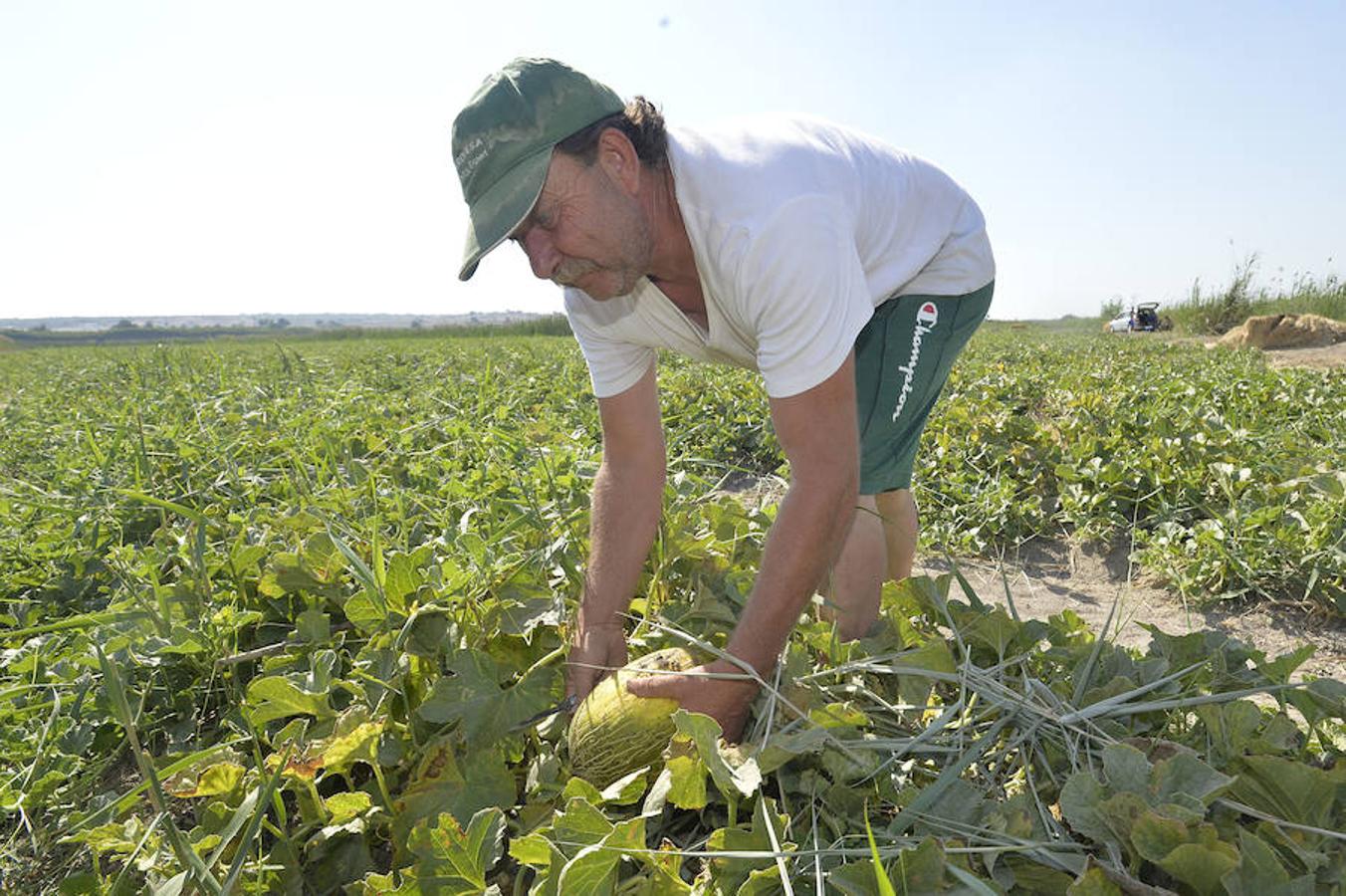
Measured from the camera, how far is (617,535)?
1873 mm

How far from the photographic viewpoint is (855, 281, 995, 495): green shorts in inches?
84.4

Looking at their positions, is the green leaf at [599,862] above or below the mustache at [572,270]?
below

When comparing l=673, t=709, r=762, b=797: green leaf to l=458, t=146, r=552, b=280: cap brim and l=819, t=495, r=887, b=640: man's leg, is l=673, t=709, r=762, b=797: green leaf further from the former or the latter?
l=458, t=146, r=552, b=280: cap brim

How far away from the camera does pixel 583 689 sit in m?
1.62

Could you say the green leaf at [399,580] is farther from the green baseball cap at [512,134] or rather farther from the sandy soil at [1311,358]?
the sandy soil at [1311,358]

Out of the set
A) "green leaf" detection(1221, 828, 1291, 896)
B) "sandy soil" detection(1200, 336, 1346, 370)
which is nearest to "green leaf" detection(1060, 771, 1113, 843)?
"green leaf" detection(1221, 828, 1291, 896)

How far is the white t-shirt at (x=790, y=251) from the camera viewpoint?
1.54 m

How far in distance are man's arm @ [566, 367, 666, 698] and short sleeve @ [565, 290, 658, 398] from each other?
2cm

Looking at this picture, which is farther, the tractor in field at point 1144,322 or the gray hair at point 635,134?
the tractor in field at point 1144,322

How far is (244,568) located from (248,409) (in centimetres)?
306

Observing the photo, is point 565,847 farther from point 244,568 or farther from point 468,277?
point 244,568

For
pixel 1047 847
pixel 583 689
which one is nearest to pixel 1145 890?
pixel 1047 847

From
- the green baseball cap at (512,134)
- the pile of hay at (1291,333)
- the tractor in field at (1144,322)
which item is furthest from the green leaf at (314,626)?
the tractor in field at (1144,322)

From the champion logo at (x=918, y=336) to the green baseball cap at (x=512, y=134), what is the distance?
97cm
